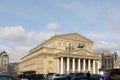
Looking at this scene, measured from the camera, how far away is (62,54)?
103375 millimetres

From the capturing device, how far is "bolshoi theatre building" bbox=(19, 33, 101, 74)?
104m

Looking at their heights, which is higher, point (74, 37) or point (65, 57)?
point (74, 37)

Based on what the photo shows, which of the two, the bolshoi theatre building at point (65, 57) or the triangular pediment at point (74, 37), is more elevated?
the triangular pediment at point (74, 37)

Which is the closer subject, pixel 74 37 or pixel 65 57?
pixel 65 57

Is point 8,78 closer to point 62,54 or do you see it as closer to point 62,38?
point 62,54

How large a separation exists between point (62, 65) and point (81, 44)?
2222 cm

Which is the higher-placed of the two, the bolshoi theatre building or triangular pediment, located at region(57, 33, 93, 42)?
triangular pediment, located at region(57, 33, 93, 42)

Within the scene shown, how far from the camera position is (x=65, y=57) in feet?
344

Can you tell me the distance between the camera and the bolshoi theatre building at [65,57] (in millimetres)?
104500

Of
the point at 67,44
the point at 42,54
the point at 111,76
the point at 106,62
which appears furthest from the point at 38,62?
the point at 111,76

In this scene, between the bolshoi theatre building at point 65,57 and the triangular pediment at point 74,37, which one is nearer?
the bolshoi theatre building at point 65,57

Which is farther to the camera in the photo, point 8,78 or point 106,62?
point 106,62

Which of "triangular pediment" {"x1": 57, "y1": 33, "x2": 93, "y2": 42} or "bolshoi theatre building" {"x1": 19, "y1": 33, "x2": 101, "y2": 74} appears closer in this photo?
"bolshoi theatre building" {"x1": 19, "y1": 33, "x2": 101, "y2": 74}

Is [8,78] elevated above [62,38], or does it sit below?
below
